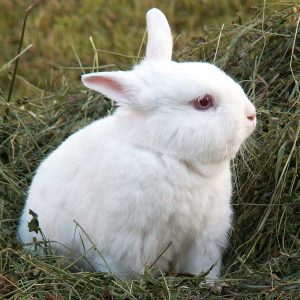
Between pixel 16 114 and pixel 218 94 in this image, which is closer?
pixel 218 94

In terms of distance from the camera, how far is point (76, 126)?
16.6ft

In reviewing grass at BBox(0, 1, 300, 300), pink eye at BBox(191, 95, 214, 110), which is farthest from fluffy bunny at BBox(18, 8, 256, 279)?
grass at BBox(0, 1, 300, 300)

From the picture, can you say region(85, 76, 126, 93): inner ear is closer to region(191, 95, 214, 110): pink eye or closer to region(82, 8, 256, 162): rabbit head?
region(82, 8, 256, 162): rabbit head

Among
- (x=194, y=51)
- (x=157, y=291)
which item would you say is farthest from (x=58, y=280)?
(x=194, y=51)

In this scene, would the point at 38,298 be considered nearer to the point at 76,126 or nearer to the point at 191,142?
the point at 191,142

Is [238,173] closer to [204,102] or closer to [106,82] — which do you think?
[204,102]

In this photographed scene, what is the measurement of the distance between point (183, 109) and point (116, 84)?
29 cm

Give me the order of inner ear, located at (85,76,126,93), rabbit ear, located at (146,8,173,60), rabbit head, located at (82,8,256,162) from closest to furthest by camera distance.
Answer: rabbit head, located at (82,8,256,162) < inner ear, located at (85,76,126,93) < rabbit ear, located at (146,8,173,60)

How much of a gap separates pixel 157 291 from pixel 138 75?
2.83 feet

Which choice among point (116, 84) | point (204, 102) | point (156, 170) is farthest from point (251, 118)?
point (116, 84)

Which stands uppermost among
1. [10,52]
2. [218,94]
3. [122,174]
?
[218,94]

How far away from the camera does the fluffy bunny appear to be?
3793 millimetres

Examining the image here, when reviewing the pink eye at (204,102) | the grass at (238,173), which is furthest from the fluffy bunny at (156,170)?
the grass at (238,173)

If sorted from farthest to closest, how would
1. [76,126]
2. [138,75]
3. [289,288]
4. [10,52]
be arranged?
[10,52]
[76,126]
[138,75]
[289,288]
